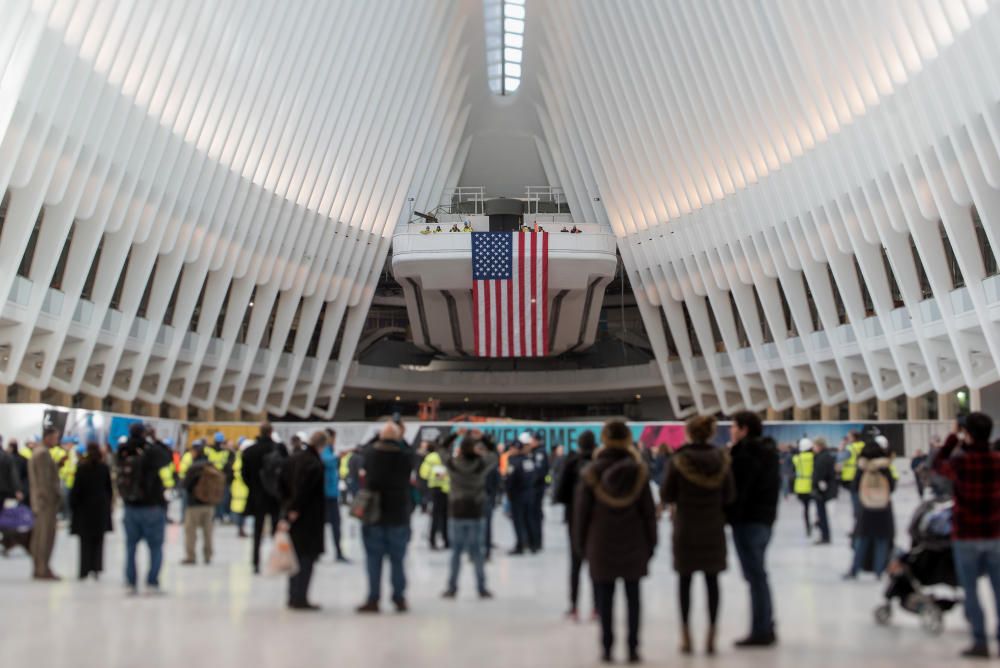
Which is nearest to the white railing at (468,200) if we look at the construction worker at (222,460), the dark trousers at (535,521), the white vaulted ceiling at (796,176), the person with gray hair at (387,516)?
the white vaulted ceiling at (796,176)

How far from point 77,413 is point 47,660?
14.4 m

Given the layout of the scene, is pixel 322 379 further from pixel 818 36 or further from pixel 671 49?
pixel 818 36

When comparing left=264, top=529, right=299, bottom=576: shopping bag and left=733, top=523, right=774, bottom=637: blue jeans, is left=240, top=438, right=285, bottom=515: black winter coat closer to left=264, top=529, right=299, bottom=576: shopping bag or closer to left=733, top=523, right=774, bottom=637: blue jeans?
left=264, top=529, right=299, bottom=576: shopping bag

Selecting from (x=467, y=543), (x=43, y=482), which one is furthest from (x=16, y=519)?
(x=467, y=543)

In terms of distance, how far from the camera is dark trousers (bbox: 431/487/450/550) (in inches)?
501

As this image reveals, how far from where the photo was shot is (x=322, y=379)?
Answer: 144ft

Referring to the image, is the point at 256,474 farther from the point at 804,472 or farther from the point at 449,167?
the point at 449,167

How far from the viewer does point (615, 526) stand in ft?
20.5

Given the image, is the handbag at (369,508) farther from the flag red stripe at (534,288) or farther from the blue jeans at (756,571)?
the flag red stripe at (534,288)

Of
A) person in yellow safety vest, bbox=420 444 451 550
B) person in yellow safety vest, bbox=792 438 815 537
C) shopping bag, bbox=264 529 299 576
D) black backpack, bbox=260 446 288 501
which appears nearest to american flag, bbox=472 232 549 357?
person in yellow safety vest, bbox=792 438 815 537

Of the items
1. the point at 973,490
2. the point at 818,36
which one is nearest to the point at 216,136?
the point at 818,36

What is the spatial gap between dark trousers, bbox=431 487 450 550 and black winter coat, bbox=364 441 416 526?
15.6ft

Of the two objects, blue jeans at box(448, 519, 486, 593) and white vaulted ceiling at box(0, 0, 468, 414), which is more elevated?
white vaulted ceiling at box(0, 0, 468, 414)

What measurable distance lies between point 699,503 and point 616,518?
536 mm
